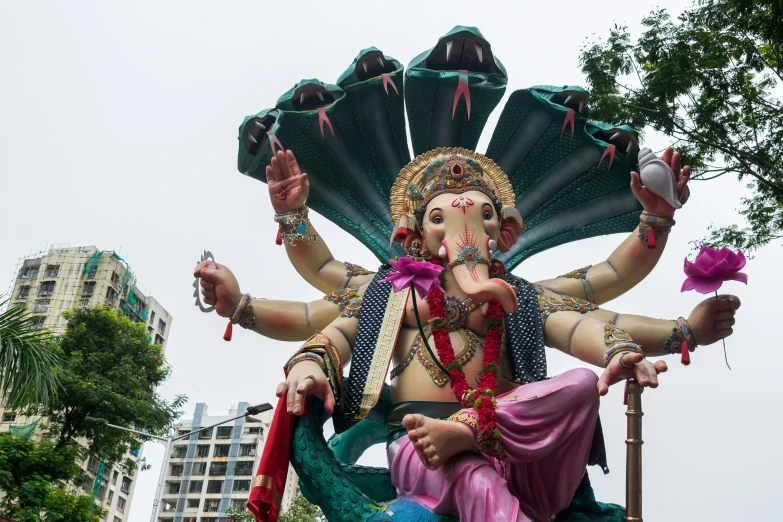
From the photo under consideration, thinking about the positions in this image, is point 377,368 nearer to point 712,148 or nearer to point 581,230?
point 581,230

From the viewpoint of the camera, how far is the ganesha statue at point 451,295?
12.1ft

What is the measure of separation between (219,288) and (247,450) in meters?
28.9

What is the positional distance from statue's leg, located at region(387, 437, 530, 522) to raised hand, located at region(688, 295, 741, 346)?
1.37 meters

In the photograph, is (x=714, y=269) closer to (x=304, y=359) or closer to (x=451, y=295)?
(x=451, y=295)

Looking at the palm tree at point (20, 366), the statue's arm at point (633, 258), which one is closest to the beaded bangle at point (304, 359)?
the statue's arm at point (633, 258)

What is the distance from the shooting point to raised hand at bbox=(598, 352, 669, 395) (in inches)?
137

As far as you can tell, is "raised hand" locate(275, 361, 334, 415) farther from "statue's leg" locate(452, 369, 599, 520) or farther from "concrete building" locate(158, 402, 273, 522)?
"concrete building" locate(158, 402, 273, 522)

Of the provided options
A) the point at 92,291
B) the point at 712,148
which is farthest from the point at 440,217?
the point at 92,291

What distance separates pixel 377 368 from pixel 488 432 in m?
0.81

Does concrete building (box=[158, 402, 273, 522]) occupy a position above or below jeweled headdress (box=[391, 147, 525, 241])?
above

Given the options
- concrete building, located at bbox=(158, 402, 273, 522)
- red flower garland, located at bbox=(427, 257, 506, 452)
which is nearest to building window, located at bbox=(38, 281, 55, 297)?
concrete building, located at bbox=(158, 402, 273, 522)

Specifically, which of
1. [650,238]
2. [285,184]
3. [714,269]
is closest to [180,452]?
[285,184]

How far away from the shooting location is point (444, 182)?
4.65 m

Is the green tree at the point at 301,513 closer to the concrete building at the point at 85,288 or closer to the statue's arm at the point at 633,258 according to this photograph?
the statue's arm at the point at 633,258
